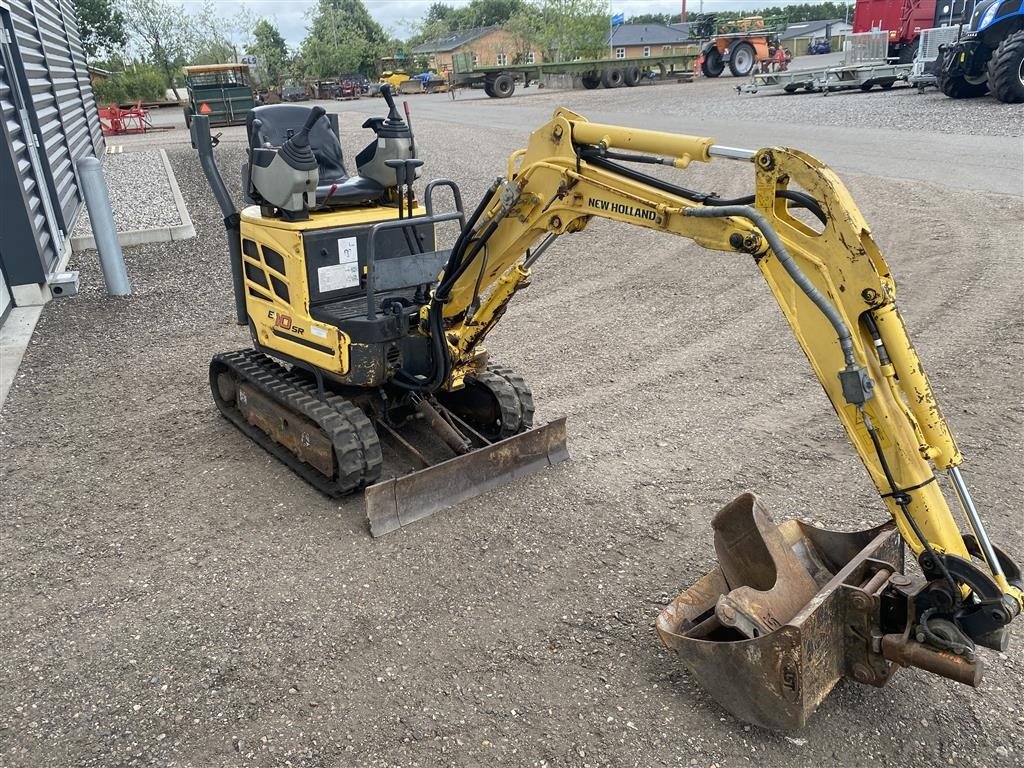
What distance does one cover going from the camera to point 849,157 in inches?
583

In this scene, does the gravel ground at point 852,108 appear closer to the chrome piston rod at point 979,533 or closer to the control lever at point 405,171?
the control lever at point 405,171

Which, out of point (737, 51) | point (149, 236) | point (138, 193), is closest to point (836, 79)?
point (737, 51)

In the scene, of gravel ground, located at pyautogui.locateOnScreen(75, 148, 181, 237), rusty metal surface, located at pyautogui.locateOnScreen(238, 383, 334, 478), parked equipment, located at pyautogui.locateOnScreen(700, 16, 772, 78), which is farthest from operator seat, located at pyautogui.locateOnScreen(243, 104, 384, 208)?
parked equipment, located at pyautogui.locateOnScreen(700, 16, 772, 78)

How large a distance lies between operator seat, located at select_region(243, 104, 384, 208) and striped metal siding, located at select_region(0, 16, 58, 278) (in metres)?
4.84

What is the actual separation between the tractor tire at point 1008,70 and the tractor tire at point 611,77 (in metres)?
20.5

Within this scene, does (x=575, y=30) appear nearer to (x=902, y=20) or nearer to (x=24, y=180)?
(x=902, y=20)

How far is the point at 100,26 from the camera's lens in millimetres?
A: 51188

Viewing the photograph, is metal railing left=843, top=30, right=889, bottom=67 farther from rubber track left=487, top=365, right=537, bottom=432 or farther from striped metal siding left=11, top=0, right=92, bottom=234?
rubber track left=487, top=365, right=537, bottom=432

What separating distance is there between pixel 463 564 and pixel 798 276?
240cm

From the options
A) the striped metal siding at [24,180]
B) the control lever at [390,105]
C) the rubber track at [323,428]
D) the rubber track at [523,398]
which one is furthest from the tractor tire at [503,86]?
the rubber track at [523,398]

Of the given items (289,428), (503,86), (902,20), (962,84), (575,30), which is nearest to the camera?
(289,428)

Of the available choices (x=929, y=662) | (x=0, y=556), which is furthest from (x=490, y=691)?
(x=0, y=556)

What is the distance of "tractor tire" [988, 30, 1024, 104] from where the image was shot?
1762 cm

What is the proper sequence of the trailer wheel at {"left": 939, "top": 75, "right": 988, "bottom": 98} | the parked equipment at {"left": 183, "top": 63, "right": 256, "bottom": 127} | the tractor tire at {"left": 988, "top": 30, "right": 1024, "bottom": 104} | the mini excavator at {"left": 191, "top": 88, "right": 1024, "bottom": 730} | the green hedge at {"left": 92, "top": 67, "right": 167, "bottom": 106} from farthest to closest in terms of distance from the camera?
the green hedge at {"left": 92, "top": 67, "right": 167, "bottom": 106} → the parked equipment at {"left": 183, "top": 63, "right": 256, "bottom": 127} → the trailer wheel at {"left": 939, "top": 75, "right": 988, "bottom": 98} → the tractor tire at {"left": 988, "top": 30, "right": 1024, "bottom": 104} → the mini excavator at {"left": 191, "top": 88, "right": 1024, "bottom": 730}
